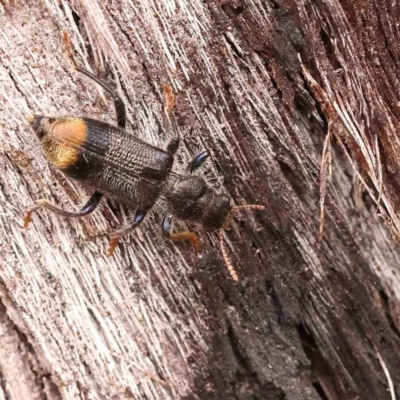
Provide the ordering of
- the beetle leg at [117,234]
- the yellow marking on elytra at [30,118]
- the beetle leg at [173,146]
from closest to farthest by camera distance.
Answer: the yellow marking on elytra at [30,118]
the beetle leg at [117,234]
the beetle leg at [173,146]

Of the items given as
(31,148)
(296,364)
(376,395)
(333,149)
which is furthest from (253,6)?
(376,395)

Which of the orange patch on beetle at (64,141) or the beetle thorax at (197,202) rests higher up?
the orange patch on beetle at (64,141)

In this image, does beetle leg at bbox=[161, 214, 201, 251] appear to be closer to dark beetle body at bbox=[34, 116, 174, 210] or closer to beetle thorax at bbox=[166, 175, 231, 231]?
beetle thorax at bbox=[166, 175, 231, 231]

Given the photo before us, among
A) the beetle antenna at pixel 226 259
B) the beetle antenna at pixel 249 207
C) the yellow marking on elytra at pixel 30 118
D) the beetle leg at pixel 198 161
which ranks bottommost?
the beetle antenna at pixel 226 259

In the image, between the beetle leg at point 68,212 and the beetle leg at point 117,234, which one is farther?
the beetle leg at point 117,234

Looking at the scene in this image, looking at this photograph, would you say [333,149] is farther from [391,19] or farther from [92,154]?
[92,154]

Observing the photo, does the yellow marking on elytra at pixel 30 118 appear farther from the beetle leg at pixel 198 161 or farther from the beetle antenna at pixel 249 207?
the beetle antenna at pixel 249 207

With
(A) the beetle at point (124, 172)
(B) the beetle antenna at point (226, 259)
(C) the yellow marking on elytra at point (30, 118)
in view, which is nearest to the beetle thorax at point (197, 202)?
(A) the beetle at point (124, 172)
